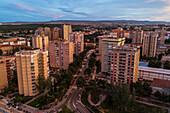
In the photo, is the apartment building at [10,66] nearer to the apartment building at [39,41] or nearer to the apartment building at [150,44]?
the apartment building at [39,41]

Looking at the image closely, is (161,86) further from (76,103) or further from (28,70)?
(28,70)

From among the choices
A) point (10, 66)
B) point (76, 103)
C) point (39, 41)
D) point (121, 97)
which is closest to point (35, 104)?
point (76, 103)

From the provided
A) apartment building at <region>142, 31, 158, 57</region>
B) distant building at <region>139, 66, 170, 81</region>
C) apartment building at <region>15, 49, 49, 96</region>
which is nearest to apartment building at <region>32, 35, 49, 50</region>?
apartment building at <region>15, 49, 49, 96</region>

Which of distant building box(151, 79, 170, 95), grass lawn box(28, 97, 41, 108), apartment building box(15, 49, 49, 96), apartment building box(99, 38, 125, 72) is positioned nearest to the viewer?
grass lawn box(28, 97, 41, 108)

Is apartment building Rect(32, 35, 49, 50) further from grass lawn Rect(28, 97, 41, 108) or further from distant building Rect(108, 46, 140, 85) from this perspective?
distant building Rect(108, 46, 140, 85)

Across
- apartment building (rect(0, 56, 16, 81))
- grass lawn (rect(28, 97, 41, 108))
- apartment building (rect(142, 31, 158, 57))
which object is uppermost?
apartment building (rect(142, 31, 158, 57))

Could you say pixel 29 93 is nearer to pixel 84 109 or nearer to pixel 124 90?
pixel 84 109
